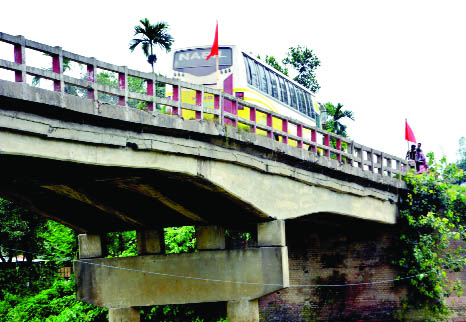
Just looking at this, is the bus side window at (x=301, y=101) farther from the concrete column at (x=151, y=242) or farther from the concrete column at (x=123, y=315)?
the concrete column at (x=123, y=315)

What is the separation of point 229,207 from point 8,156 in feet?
19.1

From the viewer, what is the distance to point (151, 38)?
3091cm

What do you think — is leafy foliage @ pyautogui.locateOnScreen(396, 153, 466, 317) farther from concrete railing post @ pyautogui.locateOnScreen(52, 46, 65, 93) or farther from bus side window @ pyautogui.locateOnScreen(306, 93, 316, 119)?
concrete railing post @ pyautogui.locateOnScreen(52, 46, 65, 93)

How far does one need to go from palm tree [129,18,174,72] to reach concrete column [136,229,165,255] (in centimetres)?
1703

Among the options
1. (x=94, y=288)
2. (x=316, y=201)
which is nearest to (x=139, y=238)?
(x=94, y=288)

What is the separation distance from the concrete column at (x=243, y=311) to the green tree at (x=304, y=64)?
1106 inches

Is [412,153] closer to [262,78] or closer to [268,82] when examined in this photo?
[268,82]

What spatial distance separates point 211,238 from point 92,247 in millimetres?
3655

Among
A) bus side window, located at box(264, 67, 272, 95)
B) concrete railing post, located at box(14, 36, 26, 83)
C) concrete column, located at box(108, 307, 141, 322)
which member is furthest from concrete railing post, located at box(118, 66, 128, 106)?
bus side window, located at box(264, 67, 272, 95)

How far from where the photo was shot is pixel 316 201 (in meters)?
15.4

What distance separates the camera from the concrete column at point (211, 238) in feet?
49.4

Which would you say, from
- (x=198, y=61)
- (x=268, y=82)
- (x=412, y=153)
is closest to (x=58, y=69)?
(x=198, y=61)

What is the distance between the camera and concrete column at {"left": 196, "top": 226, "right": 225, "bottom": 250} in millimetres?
15062

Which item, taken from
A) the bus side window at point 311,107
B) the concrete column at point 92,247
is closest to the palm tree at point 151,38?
the bus side window at point 311,107
